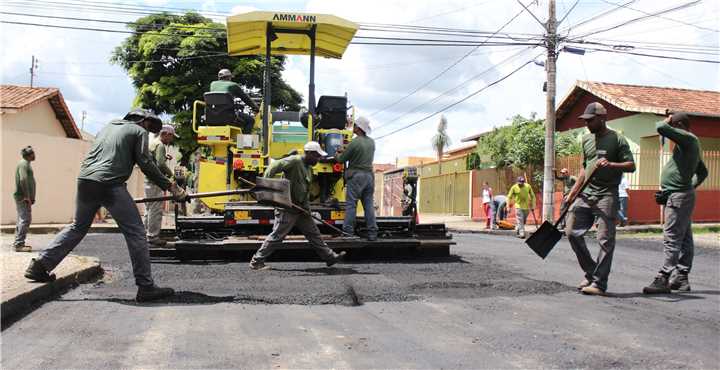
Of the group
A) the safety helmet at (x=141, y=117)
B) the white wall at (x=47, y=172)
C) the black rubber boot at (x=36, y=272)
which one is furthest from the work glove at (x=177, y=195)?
the white wall at (x=47, y=172)

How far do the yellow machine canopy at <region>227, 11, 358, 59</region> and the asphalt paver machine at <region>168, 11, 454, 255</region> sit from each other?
0.04 ft

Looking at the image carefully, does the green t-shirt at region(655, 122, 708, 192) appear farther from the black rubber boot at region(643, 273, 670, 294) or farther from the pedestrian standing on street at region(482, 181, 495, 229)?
the pedestrian standing on street at region(482, 181, 495, 229)

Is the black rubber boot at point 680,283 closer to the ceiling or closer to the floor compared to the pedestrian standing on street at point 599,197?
closer to the floor

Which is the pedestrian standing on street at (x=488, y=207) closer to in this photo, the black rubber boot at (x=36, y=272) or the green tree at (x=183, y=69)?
the green tree at (x=183, y=69)

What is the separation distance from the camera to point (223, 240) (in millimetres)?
8406

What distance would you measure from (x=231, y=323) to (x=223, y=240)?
375cm

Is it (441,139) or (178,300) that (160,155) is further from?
(441,139)

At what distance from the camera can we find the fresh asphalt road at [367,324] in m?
3.89

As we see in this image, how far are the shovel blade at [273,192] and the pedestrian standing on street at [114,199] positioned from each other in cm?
152

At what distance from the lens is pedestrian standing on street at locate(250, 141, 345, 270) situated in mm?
7617

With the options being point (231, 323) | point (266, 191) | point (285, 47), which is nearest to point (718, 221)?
point (285, 47)

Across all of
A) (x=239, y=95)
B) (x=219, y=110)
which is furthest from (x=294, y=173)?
(x=239, y=95)

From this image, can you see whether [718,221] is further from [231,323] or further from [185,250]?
[231,323]

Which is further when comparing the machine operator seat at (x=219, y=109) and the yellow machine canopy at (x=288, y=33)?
the machine operator seat at (x=219, y=109)
